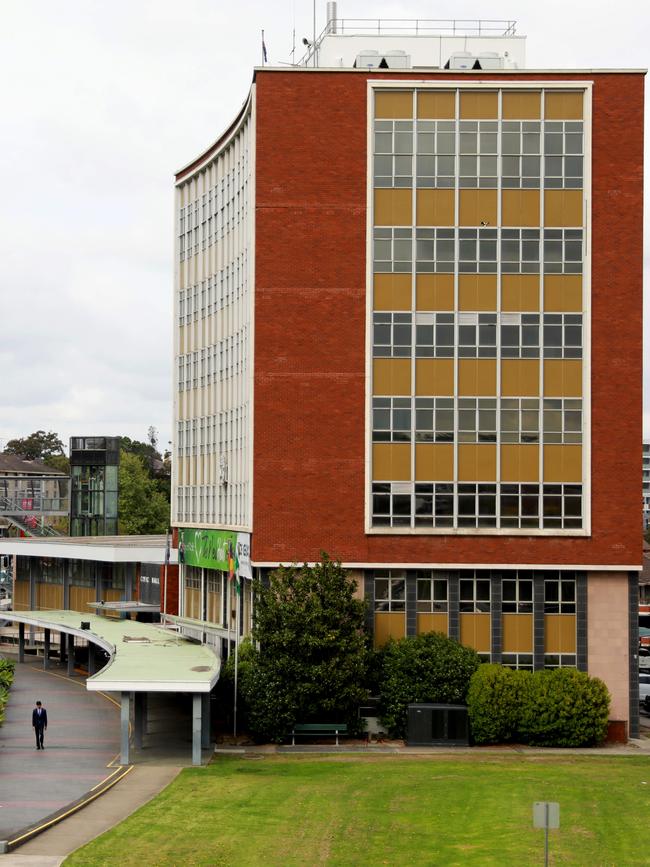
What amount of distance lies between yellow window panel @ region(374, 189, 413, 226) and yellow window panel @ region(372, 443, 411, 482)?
9469 mm

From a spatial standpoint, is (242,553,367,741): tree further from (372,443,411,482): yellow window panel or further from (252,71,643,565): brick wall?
(372,443,411,482): yellow window panel

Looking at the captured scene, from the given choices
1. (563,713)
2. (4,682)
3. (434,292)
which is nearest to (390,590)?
(563,713)

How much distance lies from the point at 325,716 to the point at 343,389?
13470mm

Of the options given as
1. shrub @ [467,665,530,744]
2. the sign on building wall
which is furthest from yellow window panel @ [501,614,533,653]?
the sign on building wall

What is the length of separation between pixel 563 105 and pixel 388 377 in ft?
45.4

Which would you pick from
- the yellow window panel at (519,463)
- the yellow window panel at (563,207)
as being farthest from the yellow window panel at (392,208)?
the yellow window panel at (519,463)

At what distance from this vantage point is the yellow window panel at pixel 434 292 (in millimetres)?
54188

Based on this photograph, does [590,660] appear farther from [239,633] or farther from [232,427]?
[232,427]

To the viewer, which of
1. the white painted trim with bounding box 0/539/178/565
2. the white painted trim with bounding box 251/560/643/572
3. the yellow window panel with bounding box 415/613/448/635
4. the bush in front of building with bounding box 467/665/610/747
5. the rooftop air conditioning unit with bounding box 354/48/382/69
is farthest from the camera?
the white painted trim with bounding box 0/539/178/565

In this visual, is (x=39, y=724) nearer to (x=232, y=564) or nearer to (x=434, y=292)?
(x=232, y=564)

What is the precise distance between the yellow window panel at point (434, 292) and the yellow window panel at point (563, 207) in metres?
4.93

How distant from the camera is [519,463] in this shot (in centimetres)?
5391

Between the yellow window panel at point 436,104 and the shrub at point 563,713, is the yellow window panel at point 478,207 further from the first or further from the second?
the shrub at point 563,713

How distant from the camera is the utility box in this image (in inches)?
1965
